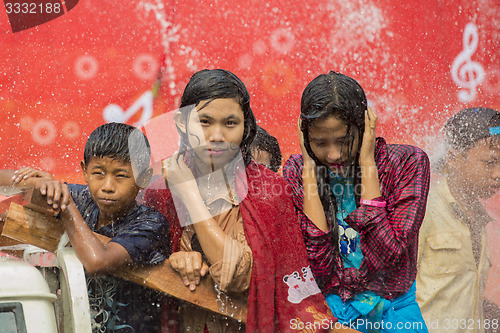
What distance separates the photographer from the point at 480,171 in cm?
312

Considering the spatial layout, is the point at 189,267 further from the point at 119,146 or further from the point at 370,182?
the point at 370,182

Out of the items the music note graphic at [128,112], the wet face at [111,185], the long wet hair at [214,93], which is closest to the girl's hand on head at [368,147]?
the long wet hair at [214,93]

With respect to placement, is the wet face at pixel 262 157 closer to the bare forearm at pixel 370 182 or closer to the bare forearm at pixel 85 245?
the bare forearm at pixel 370 182

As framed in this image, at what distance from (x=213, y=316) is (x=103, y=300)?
0.37m

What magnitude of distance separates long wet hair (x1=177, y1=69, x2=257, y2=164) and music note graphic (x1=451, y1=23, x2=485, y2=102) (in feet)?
11.1

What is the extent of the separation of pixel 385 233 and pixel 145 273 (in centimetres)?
87

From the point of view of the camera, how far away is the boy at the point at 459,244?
3.09 m

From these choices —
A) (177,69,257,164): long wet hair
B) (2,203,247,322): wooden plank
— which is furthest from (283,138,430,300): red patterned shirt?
(2,203,247,322): wooden plank

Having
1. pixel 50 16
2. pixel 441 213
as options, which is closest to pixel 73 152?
pixel 50 16

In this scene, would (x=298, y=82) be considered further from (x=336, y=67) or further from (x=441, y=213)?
(x=441, y=213)

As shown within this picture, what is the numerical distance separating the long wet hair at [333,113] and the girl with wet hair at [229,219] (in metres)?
0.16

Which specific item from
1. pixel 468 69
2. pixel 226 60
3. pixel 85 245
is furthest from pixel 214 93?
pixel 468 69

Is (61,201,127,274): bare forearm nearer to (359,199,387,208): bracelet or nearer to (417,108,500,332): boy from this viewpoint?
(359,199,387,208): bracelet

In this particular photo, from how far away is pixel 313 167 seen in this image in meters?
2.20
